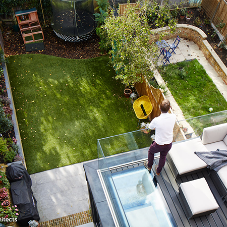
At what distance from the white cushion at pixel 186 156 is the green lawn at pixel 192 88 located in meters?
3.92

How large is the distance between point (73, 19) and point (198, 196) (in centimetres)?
935

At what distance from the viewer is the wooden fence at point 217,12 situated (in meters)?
12.0

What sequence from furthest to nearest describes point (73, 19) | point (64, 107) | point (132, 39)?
point (73, 19)
point (64, 107)
point (132, 39)

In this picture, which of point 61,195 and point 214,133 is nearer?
point 214,133

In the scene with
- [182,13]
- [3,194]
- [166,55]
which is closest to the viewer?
[3,194]

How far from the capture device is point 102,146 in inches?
243

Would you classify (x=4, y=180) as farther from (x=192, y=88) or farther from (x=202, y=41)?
(x=202, y=41)

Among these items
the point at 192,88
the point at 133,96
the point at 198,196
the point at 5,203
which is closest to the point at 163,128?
the point at 198,196

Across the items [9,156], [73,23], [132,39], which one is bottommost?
[9,156]

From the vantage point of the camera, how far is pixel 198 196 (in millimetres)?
5289

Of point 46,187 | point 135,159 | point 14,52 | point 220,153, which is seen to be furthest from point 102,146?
point 14,52

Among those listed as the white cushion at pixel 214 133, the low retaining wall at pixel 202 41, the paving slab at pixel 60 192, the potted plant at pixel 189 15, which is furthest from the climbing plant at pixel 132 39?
the potted plant at pixel 189 15

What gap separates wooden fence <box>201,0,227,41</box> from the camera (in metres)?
12.0

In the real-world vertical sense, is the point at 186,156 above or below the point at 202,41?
above
